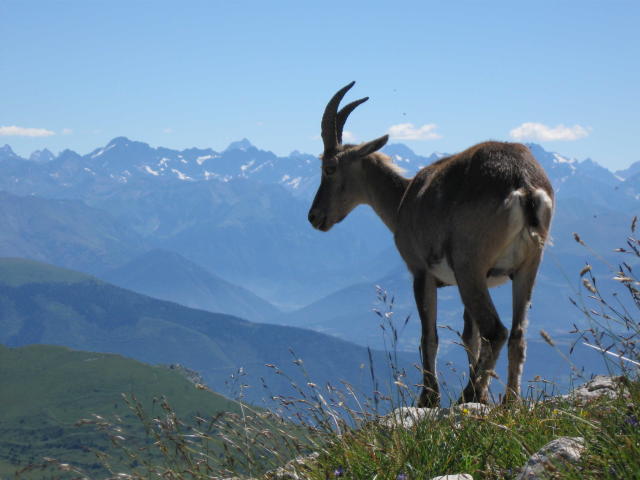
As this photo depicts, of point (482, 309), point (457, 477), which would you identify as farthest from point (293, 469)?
point (482, 309)

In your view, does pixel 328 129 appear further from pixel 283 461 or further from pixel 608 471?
pixel 608 471

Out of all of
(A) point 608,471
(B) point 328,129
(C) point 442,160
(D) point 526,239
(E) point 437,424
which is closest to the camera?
(A) point 608,471

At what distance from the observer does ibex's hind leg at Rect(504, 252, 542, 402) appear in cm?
850

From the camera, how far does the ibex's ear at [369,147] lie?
12.3 metres

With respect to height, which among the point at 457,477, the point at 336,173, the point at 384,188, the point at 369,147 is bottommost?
the point at 457,477

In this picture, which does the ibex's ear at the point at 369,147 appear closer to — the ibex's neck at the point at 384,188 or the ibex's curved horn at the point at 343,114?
the ibex's neck at the point at 384,188

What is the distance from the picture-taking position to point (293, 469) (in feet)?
18.7

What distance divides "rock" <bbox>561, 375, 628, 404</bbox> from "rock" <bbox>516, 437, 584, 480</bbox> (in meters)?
0.36

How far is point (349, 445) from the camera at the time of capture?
5.66m

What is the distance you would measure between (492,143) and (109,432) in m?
5.77

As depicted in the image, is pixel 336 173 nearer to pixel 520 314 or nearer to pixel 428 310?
pixel 428 310

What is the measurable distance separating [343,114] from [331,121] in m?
0.32

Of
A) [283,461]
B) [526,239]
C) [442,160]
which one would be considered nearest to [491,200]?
[526,239]

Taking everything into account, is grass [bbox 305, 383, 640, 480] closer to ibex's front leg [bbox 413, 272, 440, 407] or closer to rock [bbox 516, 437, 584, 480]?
rock [bbox 516, 437, 584, 480]
